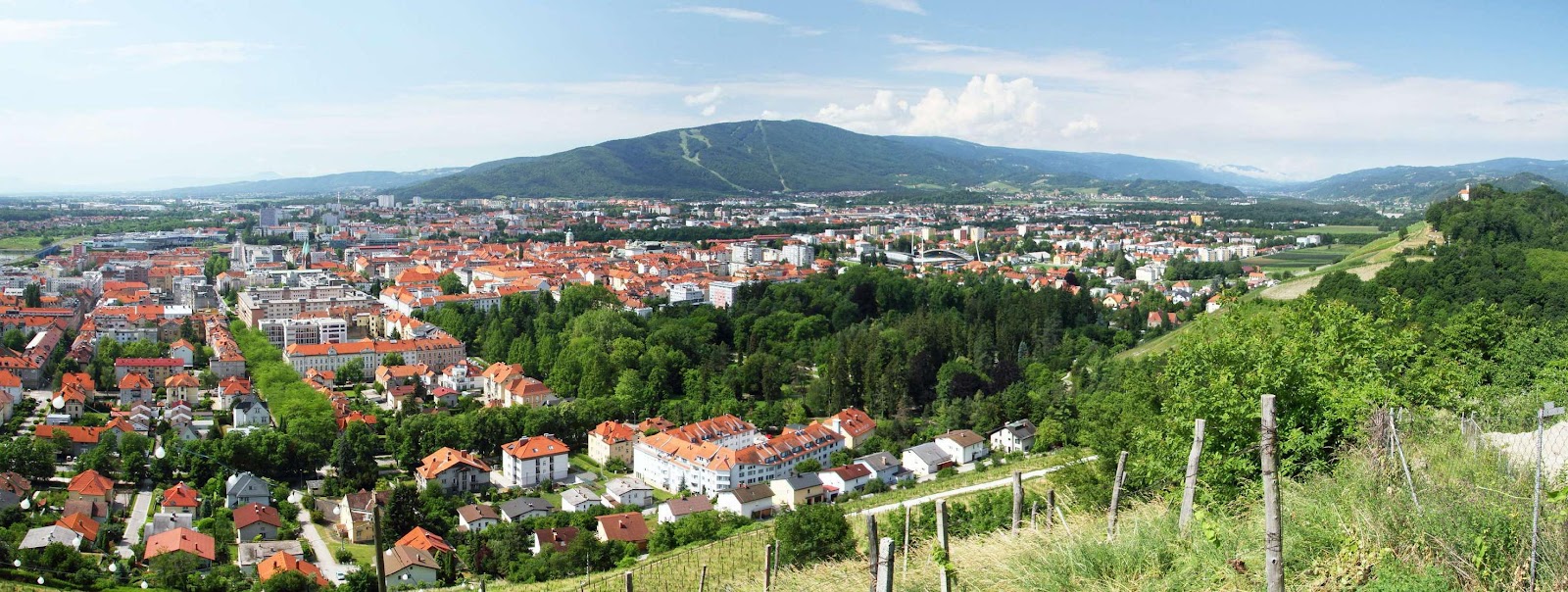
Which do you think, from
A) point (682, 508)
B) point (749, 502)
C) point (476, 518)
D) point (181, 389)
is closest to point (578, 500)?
point (476, 518)

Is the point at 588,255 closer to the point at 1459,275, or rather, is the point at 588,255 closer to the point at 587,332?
the point at 587,332

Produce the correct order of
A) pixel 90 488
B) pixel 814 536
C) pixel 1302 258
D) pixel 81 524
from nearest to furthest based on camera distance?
pixel 814 536, pixel 81 524, pixel 90 488, pixel 1302 258

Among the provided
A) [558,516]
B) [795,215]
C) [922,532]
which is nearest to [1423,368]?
[922,532]

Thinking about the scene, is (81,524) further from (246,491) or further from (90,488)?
→ (246,491)

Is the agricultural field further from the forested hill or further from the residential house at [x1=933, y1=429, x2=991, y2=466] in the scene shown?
the forested hill

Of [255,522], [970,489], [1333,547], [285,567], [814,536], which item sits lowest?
[255,522]

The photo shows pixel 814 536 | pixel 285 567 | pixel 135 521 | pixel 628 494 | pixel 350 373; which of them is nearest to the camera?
pixel 814 536
